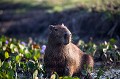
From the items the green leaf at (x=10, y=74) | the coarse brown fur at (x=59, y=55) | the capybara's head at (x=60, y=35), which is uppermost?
the capybara's head at (x=60, y=35)

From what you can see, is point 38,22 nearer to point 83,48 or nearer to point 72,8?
point 72,8

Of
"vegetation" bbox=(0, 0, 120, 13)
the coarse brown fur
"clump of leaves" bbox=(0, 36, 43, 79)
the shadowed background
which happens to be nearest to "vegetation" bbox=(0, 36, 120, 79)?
"clump of leaves" bbox=(0, 36, 43, 79)

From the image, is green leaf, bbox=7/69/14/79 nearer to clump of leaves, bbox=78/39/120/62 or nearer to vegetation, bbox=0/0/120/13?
clump of leaves, bbox=78/39/120/62

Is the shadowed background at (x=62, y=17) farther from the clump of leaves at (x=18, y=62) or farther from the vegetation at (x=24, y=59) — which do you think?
the clump of leaves at (x=18, y=62)

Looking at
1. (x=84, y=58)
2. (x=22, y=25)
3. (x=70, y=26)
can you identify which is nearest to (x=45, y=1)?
A: (x=22, y=25)

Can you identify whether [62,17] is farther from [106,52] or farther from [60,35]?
[60,35]

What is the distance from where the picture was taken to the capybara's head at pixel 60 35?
608cm

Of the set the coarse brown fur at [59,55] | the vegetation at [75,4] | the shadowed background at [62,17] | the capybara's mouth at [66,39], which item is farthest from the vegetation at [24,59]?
the vegetation at [75,4]

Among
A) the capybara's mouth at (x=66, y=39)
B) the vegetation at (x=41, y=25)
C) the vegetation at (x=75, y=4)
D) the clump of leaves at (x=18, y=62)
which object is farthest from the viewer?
the vegetation at (x=75, y=4)

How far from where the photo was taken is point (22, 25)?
16.8 meters

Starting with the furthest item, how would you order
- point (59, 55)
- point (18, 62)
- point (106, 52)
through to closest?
1. point (106, 52)
2. point (18, 62)
3. point (59, 55)

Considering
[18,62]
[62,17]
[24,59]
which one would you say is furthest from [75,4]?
[18,62]

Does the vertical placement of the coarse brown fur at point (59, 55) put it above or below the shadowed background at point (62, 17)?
below

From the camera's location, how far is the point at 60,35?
6.16m
